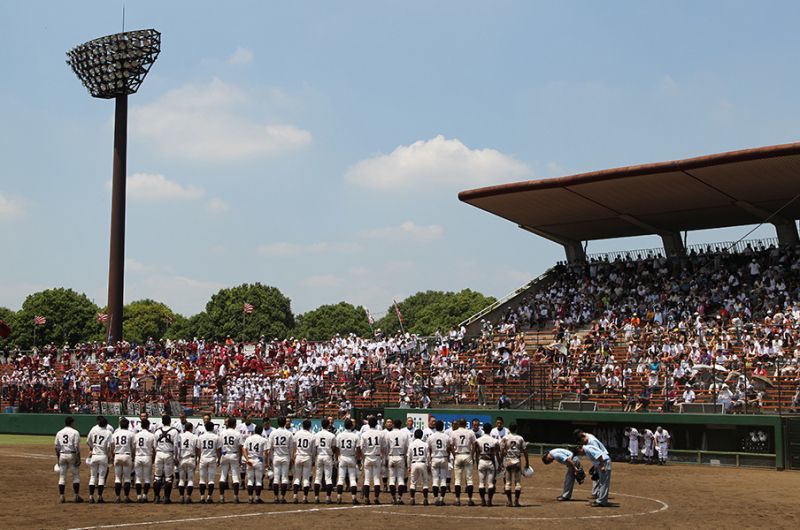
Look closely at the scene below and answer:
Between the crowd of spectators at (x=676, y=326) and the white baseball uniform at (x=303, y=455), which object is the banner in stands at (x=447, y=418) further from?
the white baseball uniform at (x=303, y=455)

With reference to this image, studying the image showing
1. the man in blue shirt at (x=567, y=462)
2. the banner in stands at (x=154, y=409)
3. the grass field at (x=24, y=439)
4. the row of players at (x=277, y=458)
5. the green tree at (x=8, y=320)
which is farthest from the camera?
the green tree at (x=8, y=320)

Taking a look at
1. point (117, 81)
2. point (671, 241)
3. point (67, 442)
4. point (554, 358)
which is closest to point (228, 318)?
point (117, 81)

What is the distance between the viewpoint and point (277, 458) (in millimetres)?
20578

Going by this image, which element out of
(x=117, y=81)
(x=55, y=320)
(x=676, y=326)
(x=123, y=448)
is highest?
(x=117, y=81)

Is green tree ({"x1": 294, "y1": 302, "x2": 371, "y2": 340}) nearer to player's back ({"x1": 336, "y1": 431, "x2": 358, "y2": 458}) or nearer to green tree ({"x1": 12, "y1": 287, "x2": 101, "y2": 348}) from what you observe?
green tree ({"x1": 12, "y1": 287, "x2": 101, "y2": 348})

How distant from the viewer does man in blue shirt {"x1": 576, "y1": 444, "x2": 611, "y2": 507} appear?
19.8 m

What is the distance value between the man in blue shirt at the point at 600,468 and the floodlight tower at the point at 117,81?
4883cm

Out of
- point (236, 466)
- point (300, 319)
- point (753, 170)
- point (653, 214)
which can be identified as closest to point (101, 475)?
point (236, 466)

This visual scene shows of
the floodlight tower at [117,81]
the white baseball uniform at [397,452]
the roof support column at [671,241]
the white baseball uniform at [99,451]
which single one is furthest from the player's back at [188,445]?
the floodlight tower at [117,81]

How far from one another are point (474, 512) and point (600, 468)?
9.80 ft

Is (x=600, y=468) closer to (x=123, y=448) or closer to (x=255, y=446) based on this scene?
(x=255, y=446)

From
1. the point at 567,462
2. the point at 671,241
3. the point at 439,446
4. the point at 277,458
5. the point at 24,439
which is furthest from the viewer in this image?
the point at 671,241

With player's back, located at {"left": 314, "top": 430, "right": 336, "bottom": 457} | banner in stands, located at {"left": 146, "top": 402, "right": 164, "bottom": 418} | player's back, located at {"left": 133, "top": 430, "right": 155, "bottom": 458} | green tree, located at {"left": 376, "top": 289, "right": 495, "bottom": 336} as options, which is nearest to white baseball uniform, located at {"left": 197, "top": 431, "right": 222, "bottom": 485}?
player's back, located at {"left": 133, "top": 430, "right": 155, "bottom": 458}

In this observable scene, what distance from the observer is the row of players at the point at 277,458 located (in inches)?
787
